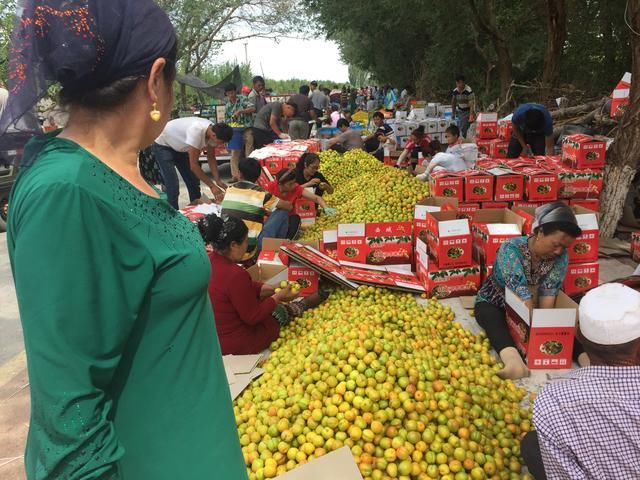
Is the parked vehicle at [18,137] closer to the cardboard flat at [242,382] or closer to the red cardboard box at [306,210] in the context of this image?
the cardboard flat at [242,382]

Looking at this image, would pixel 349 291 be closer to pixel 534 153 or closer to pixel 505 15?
pixel 534 153

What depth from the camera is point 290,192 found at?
6227 millimetres

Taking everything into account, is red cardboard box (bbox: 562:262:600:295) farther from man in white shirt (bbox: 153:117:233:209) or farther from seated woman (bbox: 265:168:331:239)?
man in white shirt (bbox: 153:117:233:209)

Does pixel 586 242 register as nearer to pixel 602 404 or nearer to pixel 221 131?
pixel 602 404

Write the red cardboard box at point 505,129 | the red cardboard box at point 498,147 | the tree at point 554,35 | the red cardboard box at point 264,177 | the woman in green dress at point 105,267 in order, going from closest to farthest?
the woman in green dress at point 105,267, the red cardboard box at point 264,177, the red cardboard box at point 505,129, the red cardboard box at point 498,147, the tree at point 554,35

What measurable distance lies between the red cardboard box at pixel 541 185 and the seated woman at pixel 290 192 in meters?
2.59

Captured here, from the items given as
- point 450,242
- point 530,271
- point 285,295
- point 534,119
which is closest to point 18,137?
point 285,295

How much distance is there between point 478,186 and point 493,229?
4.10ft

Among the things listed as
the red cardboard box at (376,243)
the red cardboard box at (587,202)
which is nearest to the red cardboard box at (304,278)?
the red cardboard box at (376,243)

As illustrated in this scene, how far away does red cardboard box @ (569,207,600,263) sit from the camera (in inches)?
156

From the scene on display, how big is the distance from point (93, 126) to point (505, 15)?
19111 millimetres

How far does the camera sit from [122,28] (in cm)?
88

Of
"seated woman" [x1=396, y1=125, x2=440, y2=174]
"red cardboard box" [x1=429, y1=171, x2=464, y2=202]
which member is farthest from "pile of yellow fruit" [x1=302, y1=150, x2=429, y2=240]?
"seated woman" [x1=396, y1=125, x2=440, y2=174]

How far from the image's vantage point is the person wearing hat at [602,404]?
1.69 meters
